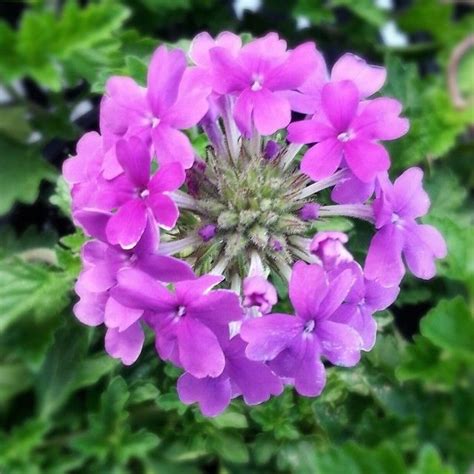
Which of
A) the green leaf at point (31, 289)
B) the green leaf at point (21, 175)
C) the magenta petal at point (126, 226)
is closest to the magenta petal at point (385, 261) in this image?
the magenta petal at point (126, 226)

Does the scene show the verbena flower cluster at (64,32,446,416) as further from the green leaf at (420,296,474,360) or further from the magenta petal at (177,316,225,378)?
the green leaf at (420,296,474,360)

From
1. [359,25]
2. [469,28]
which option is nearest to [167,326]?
[359,25]

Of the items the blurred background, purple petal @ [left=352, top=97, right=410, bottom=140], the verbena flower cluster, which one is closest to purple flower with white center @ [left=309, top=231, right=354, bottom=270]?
the verbena flower cluster

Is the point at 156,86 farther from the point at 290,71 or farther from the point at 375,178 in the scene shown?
the point at 375,178

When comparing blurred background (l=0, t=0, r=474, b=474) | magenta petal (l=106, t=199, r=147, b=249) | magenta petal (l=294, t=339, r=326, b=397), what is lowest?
blurred background (l=0, t=0, r=474, b=474)

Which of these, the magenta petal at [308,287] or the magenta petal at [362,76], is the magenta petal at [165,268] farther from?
the magenta petal at [362,76]

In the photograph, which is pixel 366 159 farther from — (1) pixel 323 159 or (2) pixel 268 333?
(2) pixel 268 333
